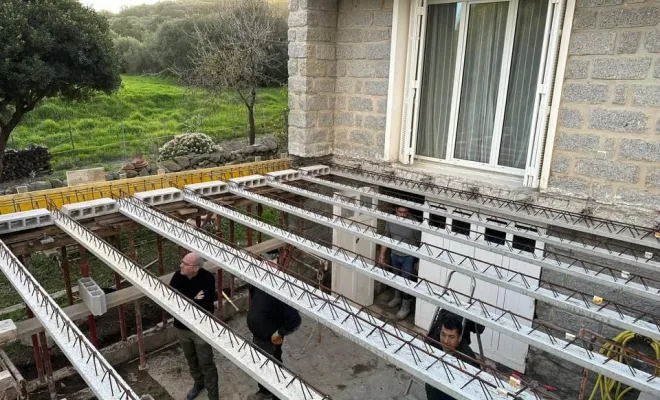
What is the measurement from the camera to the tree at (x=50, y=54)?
12.2 meters

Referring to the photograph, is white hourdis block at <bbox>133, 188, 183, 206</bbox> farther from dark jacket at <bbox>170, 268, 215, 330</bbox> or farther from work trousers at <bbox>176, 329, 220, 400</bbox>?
work trousers at <bbox>176, 329, 220, 400</bbox>

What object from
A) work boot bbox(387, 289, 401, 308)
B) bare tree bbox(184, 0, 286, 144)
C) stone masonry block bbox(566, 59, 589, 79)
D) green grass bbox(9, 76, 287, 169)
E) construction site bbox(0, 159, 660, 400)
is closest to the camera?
construction site bbox(0, 159, 660, 400)

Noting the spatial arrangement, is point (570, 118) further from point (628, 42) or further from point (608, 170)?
point (628, 42)

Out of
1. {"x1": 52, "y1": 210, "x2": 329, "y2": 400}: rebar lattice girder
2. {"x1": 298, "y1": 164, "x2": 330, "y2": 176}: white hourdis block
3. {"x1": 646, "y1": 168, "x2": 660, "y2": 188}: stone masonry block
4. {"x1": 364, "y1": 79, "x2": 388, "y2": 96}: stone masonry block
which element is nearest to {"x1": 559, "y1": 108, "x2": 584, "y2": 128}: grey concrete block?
{"x1": 646, "y1": 168, "x2": 660, "y2": 188}: stone masonry block

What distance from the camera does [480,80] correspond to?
6086 mm

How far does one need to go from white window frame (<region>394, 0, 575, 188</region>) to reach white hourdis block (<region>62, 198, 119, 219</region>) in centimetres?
390

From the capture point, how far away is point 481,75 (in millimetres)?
6059

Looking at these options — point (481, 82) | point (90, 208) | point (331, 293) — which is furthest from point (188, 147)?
point (331, 293)

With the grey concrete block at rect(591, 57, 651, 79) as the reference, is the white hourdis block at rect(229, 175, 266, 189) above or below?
below

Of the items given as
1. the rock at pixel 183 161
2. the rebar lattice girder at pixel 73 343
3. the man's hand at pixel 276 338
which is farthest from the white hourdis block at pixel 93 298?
the rock at pixel 183 161

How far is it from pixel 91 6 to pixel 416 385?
15.1 metres

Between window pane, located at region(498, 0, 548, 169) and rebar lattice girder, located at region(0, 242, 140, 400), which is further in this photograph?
window pane, located at region(498, 0, 548, 169)

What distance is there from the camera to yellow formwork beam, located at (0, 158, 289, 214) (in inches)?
215

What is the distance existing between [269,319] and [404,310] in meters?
3.15
